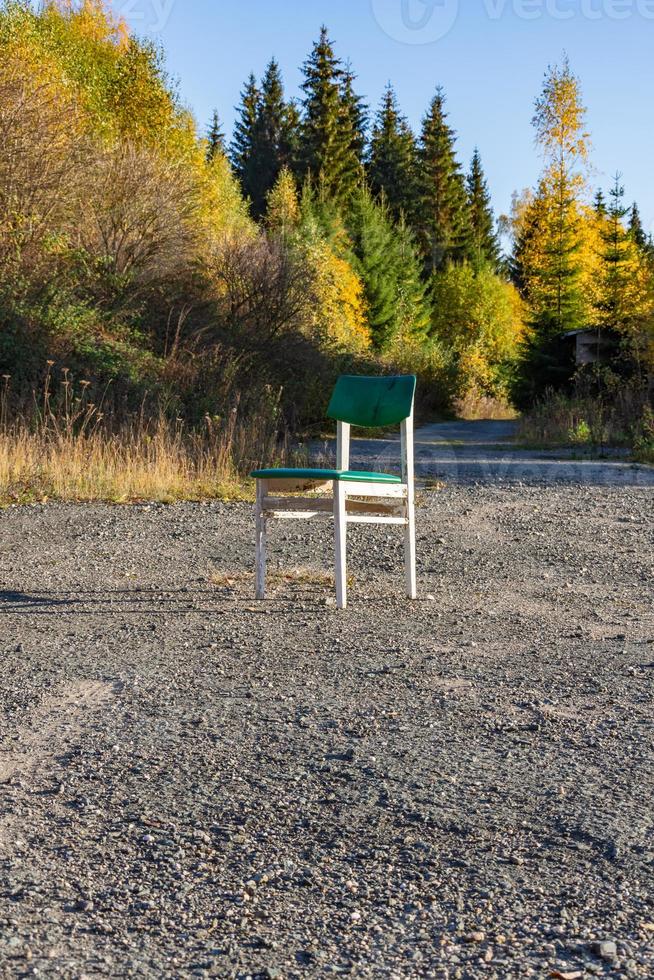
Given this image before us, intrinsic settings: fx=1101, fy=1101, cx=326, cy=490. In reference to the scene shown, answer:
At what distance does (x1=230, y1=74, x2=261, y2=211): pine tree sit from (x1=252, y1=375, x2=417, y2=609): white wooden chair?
52.8m

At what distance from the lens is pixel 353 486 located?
5977mm

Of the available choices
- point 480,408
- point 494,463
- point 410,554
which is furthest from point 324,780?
point 480,408

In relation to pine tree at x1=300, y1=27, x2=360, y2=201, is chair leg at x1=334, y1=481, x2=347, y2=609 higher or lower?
lower

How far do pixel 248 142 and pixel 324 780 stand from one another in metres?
61.0

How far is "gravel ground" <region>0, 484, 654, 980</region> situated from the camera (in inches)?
88.8

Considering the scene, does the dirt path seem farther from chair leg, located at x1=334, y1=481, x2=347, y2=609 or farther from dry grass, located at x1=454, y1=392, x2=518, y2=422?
dry grass, located at x1=454, y1=392, x2=518, y2=422

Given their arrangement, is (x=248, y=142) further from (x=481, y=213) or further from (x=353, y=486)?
(x=353, y=486)

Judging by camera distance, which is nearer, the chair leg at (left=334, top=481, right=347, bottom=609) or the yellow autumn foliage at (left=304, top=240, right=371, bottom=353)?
the chair leg at (left=334, top=481, right=347, bottom=609)

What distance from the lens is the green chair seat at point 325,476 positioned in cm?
571

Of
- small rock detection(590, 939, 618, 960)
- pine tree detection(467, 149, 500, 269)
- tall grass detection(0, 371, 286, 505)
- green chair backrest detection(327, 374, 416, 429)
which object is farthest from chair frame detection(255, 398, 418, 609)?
pine tree detection(467, 149, 500, 269)

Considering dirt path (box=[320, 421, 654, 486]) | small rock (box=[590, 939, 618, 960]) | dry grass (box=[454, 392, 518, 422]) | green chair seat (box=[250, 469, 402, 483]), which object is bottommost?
small rock (box=[590, 939, 618, 960])

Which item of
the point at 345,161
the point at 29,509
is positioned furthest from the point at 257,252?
the point at 345,161

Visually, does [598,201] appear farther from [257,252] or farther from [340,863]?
[340,863]

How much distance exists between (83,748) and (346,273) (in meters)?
40.6
